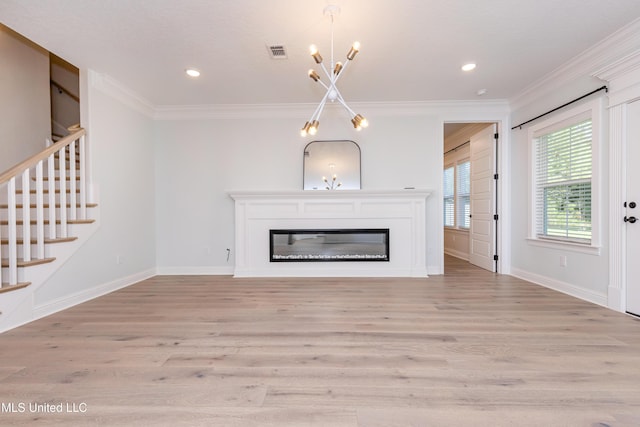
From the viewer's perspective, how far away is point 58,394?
147 centimetres

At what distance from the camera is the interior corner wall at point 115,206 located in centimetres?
304

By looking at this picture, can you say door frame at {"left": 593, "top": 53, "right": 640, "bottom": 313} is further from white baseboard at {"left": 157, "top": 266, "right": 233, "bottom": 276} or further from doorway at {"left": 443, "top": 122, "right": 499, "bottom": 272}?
white baseboard at {"left": 157, "top": 266, "right": 233, "bottom": 276}

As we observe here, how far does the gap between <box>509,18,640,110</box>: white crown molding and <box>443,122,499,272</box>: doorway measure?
3.02 feet

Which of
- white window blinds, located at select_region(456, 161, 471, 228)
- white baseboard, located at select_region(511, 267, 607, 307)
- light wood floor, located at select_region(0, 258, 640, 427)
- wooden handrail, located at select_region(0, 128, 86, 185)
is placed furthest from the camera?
white window blinds, located at select_region(456, 161, 471, 228)

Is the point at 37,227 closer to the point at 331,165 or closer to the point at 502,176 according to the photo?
Answer: the point at 331,165

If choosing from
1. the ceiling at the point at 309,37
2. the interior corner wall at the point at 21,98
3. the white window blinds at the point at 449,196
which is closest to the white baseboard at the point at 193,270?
the interior corner wall at the point at 21,98

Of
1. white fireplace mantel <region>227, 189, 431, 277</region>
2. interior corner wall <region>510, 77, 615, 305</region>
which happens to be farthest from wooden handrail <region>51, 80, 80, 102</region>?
interior corner wall <region>510, 77, 615, 305</region>

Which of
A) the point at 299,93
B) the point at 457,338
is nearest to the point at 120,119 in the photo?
the point at 299,93

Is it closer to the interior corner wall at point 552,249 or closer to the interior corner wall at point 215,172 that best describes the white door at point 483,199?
Answer: the interior corner wall at point 552,249

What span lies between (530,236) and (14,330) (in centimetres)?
560

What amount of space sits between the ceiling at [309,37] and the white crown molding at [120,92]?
0.38 feet

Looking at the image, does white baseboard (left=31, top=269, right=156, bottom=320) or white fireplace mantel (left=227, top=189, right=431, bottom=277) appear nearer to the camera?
white baseboard (left=31, top=269, right=156, bottom=320)

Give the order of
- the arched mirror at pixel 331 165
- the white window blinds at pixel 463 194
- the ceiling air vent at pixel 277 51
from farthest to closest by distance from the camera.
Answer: the white window blinds at pixel 463 194
the arched mirror at pixel 331 165
the ceiling air vent at pixel 277 51

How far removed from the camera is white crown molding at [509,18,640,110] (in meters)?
2.52
